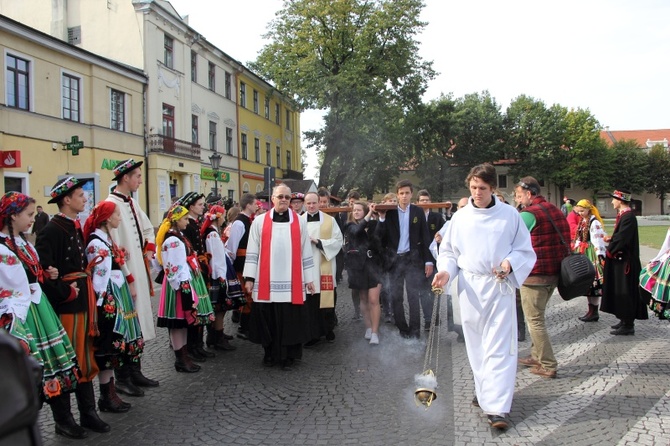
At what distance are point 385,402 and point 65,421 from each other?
251cm

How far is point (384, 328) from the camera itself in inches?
287

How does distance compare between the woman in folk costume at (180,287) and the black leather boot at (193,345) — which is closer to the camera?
the woman in folk costume at (180,287)

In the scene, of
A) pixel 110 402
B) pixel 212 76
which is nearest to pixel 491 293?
pixel 110 402

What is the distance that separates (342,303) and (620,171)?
60.9m

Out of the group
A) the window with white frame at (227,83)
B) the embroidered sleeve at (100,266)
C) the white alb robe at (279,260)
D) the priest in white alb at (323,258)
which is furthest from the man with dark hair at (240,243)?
the window with white frame at (227,83)

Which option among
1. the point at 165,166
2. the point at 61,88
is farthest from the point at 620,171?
the point at 61,88

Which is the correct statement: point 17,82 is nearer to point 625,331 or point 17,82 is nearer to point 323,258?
point 323,258

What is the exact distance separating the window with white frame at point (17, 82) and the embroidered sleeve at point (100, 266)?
52.7ft

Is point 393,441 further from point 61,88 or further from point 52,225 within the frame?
point 61,88

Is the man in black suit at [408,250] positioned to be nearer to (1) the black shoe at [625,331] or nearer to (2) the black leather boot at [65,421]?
(1) the black shoe at [625,331]

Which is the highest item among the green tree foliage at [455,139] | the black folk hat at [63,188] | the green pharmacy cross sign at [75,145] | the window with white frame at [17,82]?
the green tree foliage at [455,139]

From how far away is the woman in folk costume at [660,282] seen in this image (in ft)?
17.5

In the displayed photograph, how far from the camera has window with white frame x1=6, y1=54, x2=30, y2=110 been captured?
1695 centimetres

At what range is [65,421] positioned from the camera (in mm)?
3752
